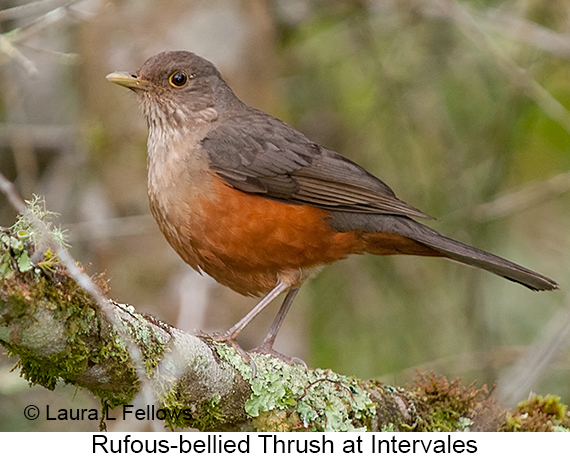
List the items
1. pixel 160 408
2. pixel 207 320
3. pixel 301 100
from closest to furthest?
pixel 160 408 → pixel 207 320 → pixel 301 100

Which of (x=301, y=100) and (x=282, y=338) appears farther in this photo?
(x=301, y=100)

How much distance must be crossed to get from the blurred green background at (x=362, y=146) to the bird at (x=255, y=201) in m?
0.91

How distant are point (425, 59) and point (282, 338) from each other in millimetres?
3139

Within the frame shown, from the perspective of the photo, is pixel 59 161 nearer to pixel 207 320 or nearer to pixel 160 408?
pixel 207 320

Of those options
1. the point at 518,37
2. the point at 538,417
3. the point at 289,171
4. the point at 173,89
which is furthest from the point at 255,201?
the point at 518,37

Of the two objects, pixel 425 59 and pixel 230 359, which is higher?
pixel 425 59

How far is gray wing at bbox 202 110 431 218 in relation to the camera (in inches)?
188

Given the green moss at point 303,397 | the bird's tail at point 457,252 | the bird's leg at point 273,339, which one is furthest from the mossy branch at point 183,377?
the bird's tail at point 457,252

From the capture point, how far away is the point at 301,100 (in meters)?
8.27

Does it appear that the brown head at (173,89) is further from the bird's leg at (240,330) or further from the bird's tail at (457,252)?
the bird's tail at (457,252)

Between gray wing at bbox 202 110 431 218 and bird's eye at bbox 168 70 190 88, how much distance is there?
434mm

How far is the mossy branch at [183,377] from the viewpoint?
2.47 meters

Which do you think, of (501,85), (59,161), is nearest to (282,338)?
(59,161)

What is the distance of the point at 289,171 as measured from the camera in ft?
16.2
